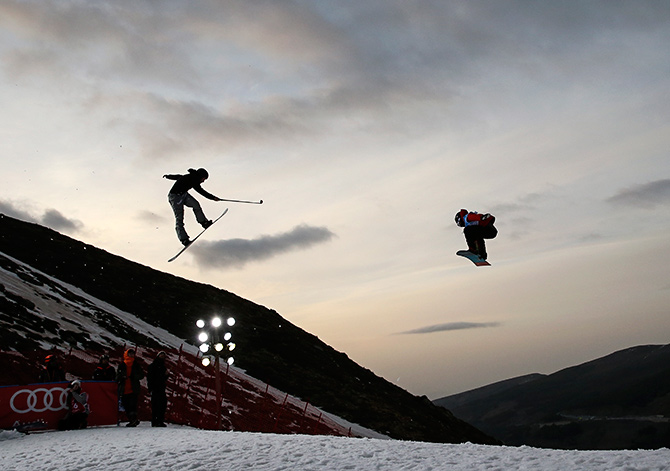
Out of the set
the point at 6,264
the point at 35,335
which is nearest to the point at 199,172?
the point at 35,335

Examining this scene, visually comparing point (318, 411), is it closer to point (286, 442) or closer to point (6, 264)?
point (6, 264)

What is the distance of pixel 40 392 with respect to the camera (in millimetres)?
15000

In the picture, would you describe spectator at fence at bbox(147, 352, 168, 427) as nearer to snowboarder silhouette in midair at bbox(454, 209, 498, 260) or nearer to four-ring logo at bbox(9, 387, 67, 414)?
four-ring logo at bbox(9, 387, 67, 414)

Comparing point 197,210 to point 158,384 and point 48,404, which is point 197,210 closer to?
point 158,384

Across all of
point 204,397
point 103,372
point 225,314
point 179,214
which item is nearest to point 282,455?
point 179,214

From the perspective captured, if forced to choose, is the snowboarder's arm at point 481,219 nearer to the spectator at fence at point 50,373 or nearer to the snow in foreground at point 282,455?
the snow in foreground at point 282,455

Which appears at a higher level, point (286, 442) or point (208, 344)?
point (208, 344)

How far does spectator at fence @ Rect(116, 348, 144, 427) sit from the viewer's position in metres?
15.5

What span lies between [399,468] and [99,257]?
203 ft

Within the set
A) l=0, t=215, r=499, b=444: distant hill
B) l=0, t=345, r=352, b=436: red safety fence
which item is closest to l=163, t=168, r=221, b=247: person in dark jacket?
l=0, t=345, r=352, b=436: red safety fence

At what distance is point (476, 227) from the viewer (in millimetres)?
14453

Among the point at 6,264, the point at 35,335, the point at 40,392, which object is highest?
the point at 6,264

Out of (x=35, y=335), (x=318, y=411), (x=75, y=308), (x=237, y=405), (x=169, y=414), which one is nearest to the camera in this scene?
(x=169, y=414)

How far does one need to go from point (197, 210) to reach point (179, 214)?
1.69 ft
